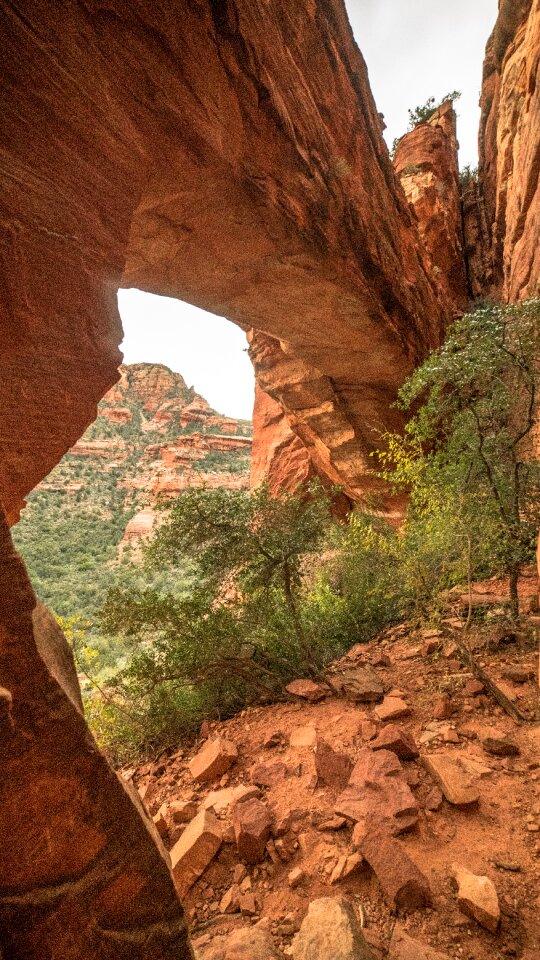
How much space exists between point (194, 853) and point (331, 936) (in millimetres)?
1437

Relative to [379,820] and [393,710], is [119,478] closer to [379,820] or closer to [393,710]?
[393,710]

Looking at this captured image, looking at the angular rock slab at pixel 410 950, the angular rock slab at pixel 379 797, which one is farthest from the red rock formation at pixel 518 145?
the angular rock slab at pixel 410 950

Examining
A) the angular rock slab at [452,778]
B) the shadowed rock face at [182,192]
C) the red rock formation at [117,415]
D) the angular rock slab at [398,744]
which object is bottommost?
the angular rock slab at [398,744]

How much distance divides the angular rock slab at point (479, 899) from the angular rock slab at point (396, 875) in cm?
22

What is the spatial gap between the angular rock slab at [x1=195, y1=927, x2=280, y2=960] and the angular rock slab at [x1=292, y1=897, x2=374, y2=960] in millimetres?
175

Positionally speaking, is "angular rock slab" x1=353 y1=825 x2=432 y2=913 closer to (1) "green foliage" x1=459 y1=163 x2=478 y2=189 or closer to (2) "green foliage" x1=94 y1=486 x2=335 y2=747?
(2) "green foliage" x1=94 y1=486 x2=335 y2=747

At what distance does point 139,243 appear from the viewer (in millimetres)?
5754

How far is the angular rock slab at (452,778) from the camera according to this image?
3.20 m

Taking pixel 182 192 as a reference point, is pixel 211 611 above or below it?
below

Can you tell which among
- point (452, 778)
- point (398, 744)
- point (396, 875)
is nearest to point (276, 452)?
point (398, 744)

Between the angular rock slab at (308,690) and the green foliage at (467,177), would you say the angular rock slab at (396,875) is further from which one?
the green foliage at (467,177)

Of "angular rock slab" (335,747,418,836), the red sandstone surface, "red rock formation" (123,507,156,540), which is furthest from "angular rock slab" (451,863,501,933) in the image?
"red rock formation" (123,507,156,540)

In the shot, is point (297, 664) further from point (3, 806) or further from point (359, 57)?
point (359, 57)

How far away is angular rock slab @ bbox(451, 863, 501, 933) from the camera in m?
2.29
